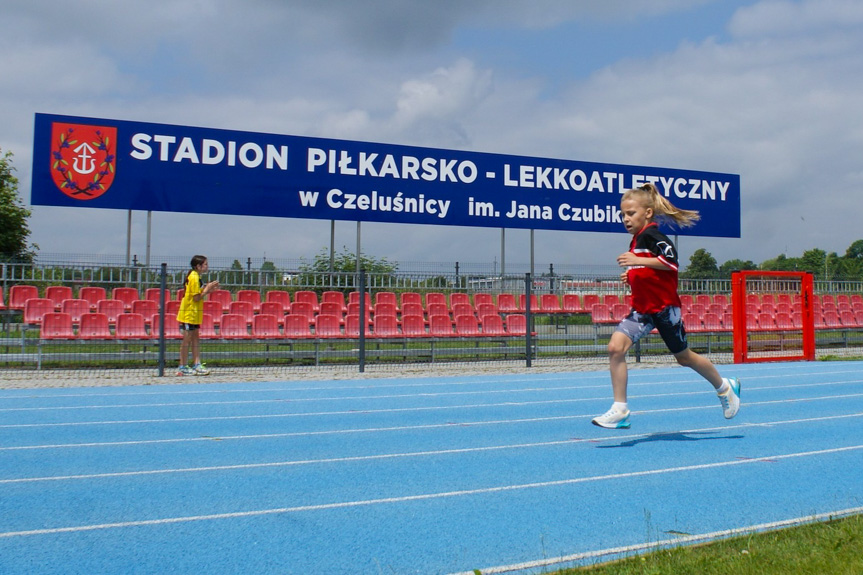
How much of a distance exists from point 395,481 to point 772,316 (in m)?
16.5

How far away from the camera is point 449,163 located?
812 inches

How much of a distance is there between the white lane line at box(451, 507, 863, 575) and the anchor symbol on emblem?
17.2 metres

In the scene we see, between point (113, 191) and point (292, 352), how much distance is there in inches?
265

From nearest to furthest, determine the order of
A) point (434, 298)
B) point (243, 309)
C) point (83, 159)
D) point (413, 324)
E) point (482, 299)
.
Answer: point (243, 309)
point (413, 324)
point (434, 298)
point (83, 159)
point (482, 299)

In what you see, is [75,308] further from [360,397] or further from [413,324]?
[360,397]

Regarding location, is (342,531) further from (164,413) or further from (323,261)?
(323,261)

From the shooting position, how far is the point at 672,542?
11.9 feet

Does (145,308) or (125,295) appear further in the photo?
(125,295)

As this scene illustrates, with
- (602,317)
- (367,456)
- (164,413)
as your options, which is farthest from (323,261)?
(367,456)

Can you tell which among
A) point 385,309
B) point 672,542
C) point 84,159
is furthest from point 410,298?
point 672,542

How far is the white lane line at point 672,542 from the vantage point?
3287 mm

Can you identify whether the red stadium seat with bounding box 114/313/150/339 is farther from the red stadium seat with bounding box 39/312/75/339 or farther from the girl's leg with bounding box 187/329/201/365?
the girl's leg with bounding box 187/329/201/365

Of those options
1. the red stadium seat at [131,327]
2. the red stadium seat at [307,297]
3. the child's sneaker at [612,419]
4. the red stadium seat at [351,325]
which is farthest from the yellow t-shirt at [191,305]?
the child's sneaker at [612,419]

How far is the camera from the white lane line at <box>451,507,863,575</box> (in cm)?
329
